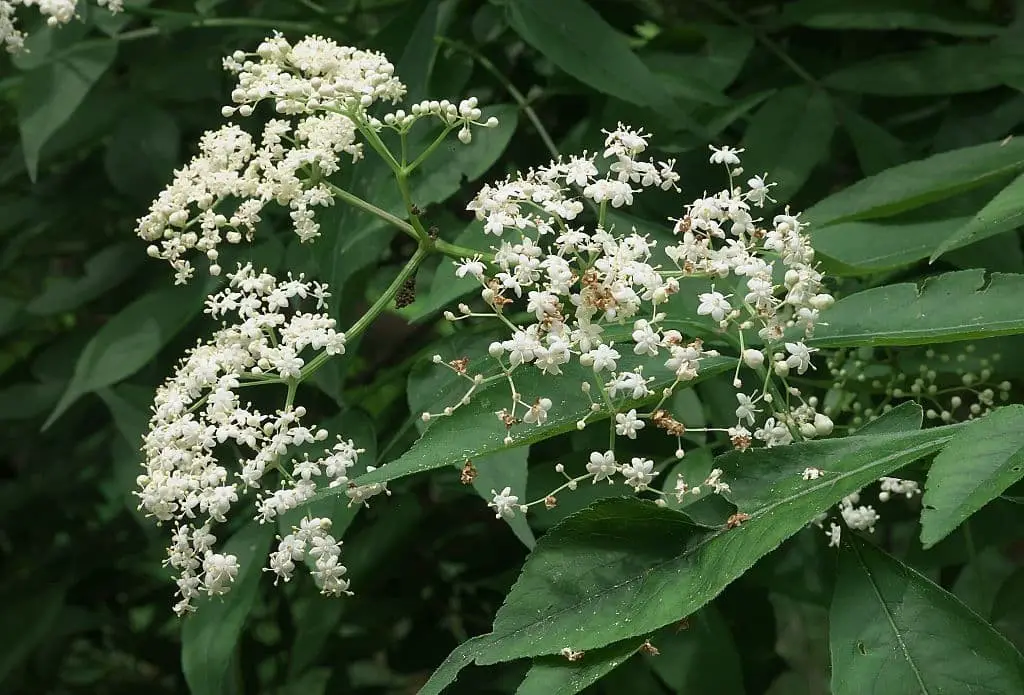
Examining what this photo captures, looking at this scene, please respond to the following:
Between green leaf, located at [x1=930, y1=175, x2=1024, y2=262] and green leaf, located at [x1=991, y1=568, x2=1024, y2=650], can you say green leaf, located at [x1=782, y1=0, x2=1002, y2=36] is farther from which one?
green leaf, located at [x1=991, y1=568, x2=1024, y2=650]

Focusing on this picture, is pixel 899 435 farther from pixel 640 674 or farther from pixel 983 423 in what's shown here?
pixel 640 674

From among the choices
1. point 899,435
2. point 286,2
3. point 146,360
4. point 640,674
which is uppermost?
point 286,2

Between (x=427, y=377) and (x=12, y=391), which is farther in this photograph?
(x=12, y=391)

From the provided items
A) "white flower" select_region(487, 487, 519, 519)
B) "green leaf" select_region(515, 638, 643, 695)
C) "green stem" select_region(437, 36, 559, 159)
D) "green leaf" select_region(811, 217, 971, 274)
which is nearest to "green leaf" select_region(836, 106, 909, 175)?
"green leaf" select_region(811, 217, 971, 274)

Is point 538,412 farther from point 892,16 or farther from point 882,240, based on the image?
A: point 892,16

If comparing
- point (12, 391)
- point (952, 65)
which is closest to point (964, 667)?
point (952, 65)

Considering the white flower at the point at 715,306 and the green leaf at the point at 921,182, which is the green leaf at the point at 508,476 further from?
the green leaf at the point at 921,182

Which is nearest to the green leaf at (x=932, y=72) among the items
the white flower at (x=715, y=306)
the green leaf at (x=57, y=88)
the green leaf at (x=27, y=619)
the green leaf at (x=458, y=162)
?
the green leaf at (x=458, y=162)
